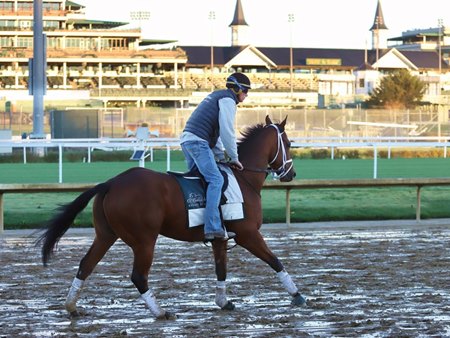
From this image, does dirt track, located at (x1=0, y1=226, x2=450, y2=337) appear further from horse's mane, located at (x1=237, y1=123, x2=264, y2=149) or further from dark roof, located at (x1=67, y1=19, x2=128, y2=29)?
dark roof, located at (x1=67, y1=19, x2=128, y2=29)

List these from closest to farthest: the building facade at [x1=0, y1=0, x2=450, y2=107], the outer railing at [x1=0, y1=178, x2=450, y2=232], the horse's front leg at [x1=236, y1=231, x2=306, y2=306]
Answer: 1. the horse's front leg at [x1=236, y1=231, x2=306, y2=306]
2. the outer railing at [x1=0, y1=178, x2=450, y2=232]
3. the building facade at [x1=0, y1=0, x2=450, y2=107]

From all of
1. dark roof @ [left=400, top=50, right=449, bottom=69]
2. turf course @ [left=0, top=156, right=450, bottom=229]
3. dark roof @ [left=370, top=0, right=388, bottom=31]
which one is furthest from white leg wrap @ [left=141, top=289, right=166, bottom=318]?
dark roof @ [left=370, top=0, right=388, bottom=31]

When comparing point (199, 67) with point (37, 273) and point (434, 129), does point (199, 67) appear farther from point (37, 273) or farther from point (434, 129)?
point (37, 273)

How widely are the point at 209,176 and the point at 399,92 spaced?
80082 mm

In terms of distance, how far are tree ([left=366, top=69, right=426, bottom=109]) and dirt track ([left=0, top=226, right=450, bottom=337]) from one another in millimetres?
74082

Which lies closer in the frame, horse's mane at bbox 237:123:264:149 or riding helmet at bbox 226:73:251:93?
riding helmet at bbox 226:73:251:93

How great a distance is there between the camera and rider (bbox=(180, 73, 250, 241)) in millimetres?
8094

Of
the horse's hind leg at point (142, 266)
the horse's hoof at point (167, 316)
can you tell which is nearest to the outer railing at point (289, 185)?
the horse's hind leg at point (142, 266)

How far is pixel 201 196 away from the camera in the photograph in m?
8.12

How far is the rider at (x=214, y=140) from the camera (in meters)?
8.09

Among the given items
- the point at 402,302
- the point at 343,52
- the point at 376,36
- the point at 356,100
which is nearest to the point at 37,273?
the point at 402,302

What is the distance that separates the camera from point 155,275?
9.82 m

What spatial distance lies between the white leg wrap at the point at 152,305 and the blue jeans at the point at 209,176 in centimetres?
67

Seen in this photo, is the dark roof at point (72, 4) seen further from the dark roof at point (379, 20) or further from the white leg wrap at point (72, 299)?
the white leg wrap at point (72, 299)
